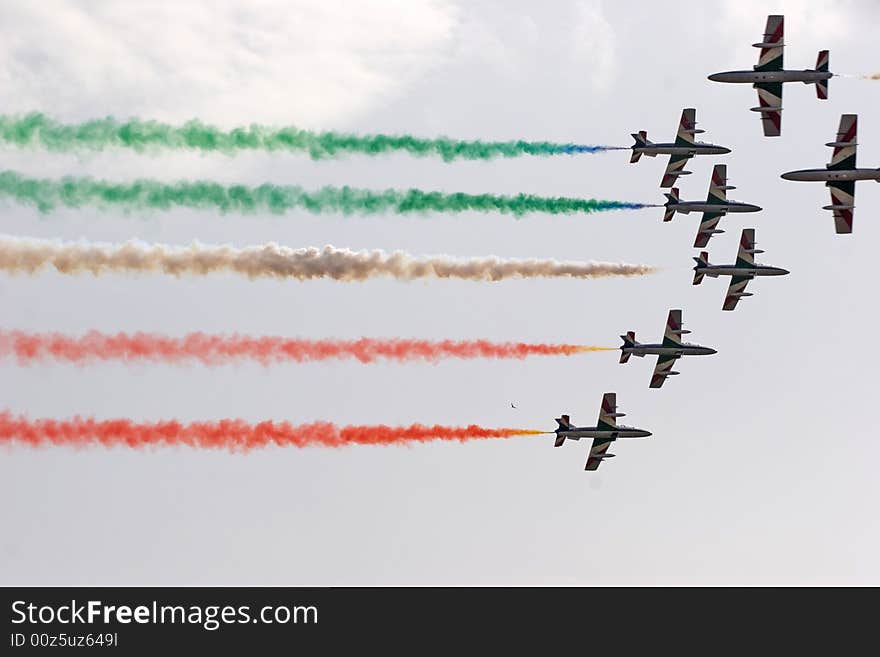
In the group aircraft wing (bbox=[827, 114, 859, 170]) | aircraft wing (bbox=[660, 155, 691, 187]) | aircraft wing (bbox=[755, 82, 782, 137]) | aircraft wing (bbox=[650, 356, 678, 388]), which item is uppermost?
aircraft wing (bbox=[660, 155, 691, 187])

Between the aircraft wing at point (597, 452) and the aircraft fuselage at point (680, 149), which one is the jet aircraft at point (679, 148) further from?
the aircraft wing at point (597, 452)

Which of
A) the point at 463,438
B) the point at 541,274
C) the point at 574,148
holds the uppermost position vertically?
the point at 574,148

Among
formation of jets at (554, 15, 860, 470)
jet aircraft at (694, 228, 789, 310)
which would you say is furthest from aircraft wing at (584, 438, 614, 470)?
jet aircraft at (694, 228, 789, 310)

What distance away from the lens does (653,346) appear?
112 metres

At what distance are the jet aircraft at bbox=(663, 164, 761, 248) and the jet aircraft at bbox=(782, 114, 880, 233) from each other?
917 cm

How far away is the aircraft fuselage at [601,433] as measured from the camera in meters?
110

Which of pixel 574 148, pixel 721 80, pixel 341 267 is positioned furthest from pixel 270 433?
pixel 721 80

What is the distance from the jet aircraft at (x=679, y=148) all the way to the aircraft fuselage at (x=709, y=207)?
4.90 feet

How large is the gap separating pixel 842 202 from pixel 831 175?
2.39m

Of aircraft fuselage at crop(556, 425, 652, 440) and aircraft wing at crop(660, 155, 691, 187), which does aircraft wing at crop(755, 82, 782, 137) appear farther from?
aircraft fuselage at crop(556, 425, 652, 440)

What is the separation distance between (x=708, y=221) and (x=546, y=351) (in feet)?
61.5

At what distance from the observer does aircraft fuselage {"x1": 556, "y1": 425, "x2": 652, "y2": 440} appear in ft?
361
